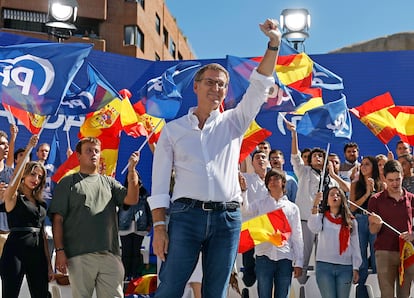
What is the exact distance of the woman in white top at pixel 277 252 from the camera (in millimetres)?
6453

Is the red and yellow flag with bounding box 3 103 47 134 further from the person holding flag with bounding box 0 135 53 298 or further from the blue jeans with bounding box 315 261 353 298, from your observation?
the blue jeans with bounding box 315 261 353 298

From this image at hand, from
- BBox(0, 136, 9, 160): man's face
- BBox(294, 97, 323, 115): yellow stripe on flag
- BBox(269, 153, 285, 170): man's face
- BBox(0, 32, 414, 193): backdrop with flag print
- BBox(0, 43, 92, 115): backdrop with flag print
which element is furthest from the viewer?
BBox(0, 32, 414, 193): backdrop with flag print

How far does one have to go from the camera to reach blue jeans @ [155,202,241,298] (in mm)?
3203

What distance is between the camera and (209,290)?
3268 millimetres

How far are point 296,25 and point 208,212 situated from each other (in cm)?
756

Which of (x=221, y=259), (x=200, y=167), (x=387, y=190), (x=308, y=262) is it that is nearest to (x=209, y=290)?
(x=221, y=259)

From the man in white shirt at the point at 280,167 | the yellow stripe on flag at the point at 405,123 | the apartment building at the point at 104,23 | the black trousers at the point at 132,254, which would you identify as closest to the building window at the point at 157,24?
the apartment building at the point at 104,23

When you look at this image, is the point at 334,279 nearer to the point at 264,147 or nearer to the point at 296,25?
the point at 264,147

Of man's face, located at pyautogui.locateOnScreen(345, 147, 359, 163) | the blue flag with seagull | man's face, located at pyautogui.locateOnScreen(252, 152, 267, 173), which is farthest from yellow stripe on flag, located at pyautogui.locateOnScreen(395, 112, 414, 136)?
man's face, located at pyautogui.locateOnScreen(252, 152, 267, 173)

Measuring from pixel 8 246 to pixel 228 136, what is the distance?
2.93m

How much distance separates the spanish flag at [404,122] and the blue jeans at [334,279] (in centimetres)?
275

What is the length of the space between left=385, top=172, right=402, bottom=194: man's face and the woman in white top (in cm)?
103

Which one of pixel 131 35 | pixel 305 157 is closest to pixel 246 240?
pixel 305 157

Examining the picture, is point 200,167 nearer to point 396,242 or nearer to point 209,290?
point 209,290
